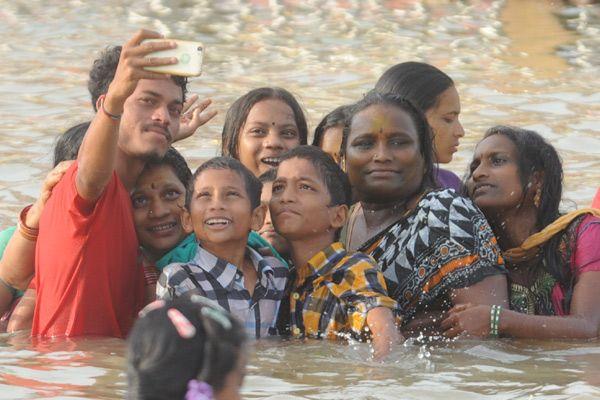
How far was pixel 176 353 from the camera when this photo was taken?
3322mm

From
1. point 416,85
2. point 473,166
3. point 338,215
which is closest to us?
point 338,215

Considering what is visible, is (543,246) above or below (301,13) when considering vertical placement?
below

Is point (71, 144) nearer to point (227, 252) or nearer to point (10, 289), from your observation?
point (10, 289)

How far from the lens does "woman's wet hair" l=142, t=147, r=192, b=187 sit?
6.60m

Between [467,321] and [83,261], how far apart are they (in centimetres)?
166

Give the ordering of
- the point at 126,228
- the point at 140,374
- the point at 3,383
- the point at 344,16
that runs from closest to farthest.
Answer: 1. the point at 140,374
2. the point at 3,383
3. the point at 126,228
4. the point at 344,16

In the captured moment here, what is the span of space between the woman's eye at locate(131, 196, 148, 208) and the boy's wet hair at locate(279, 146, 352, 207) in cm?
67

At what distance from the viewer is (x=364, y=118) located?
656 cm

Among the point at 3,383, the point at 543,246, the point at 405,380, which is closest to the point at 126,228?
the point at 3,383

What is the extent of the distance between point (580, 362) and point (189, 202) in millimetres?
1824

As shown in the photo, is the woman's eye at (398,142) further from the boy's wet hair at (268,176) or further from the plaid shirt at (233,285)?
the plaid shirt at (233,285)

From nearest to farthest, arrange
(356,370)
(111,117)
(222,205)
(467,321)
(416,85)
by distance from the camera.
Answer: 1. (111,117)
2. (356,370)
3. (222,205)
4. (467,321)
5. (416,85)

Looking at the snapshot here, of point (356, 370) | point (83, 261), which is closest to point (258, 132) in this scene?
point (83, 261)

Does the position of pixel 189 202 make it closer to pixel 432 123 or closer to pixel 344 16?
pixel 432 123
